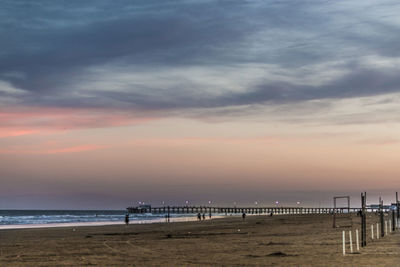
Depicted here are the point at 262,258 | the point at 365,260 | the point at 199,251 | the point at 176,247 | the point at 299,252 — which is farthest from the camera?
the point at 176,247

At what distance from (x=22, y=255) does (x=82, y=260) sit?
5.77m

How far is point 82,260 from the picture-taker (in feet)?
94.3

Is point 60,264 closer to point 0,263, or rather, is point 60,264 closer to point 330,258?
point 0,263

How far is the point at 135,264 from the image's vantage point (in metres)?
26.5

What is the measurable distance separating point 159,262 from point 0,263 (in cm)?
791

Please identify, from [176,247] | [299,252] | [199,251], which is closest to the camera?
[299,252]

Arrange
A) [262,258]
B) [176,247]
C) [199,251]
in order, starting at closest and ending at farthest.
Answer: [262,258]
[199,251]
[176,247]

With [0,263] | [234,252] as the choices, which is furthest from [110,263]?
[234,252]

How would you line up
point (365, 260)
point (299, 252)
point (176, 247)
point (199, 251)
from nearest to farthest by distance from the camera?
point (365, 260)
point (299, 252)
point (199, 251)
point (176, 247)

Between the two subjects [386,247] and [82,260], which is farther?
[386,247]

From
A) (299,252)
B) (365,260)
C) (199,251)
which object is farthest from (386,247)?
(199,251)

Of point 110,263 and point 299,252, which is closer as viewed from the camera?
point 110,263

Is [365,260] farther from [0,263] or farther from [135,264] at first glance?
[0,263]

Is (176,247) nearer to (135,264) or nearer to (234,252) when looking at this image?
(234,252)
